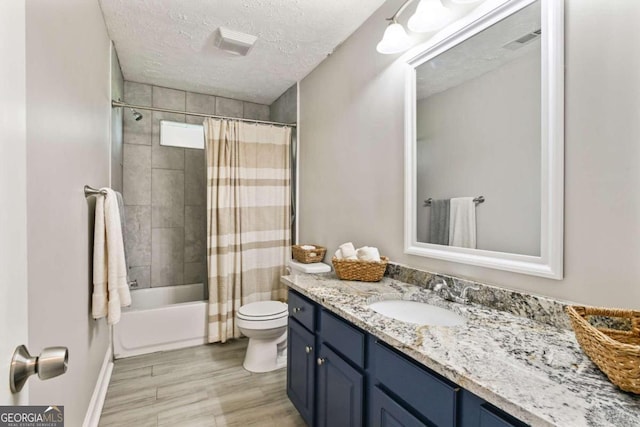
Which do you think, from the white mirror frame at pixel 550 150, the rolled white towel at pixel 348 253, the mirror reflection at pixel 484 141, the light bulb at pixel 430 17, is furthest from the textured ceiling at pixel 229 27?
the rolled white towel at pixel 348 253

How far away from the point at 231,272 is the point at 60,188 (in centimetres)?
176

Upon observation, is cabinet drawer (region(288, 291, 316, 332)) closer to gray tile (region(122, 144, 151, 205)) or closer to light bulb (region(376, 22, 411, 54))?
light bulb (region(376, 22, 411, 54))

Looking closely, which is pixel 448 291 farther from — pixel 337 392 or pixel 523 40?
pixel 523 40

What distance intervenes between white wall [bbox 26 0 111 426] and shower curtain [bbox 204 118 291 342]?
96 centimetres

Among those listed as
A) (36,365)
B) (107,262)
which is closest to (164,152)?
(107,262)

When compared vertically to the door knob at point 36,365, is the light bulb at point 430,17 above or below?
above

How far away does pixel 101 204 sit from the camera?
168cm

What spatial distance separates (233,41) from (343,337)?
2.12 metres

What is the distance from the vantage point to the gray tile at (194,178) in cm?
341

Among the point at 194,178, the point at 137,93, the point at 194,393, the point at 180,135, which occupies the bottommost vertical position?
the point at 194,393

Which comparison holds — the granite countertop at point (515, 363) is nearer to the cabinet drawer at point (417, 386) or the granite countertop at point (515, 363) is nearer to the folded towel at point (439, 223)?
the cabinet drawer at point (417, 386)

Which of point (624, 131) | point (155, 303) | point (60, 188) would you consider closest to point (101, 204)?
point (60, 188)

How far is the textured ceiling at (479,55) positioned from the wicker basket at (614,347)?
92 cm

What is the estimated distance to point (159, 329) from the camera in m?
2.61
